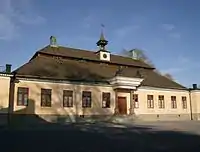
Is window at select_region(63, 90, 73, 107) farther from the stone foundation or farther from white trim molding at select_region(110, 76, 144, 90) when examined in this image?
the stone foundation

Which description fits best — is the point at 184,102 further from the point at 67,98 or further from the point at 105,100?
the point at 67,98

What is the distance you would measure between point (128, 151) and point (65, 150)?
2.01 metres

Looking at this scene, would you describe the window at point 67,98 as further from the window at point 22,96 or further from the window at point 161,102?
the window at point 161,102

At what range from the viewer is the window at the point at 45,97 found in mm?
25156

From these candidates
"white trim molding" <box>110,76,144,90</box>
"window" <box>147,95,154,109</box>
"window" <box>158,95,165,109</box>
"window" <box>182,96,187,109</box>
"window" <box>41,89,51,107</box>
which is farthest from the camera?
"window" <box>182,96,187,109</box>

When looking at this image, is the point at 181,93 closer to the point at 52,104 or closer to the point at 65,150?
the point at 52,104

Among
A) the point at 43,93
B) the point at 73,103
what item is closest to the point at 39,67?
the point at 43,93

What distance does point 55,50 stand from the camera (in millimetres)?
31734

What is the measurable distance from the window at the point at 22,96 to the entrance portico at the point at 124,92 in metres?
9.15

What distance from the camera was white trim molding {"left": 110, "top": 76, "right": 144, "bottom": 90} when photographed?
2853 centimetres

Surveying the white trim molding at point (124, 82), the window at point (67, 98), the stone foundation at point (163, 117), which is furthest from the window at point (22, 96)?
the stone foundation at point (163, 117)

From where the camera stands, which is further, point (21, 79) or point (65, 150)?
point (21, 79)

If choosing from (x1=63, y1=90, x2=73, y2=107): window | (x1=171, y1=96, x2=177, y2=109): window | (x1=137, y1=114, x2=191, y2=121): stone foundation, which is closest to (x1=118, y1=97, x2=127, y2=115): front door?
(x1=137, y1=114, x2=191, y2=121): stone foundation

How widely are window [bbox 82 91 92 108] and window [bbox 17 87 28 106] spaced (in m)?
5.71
